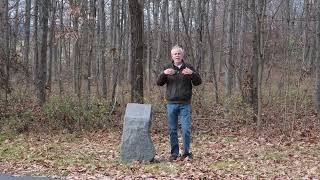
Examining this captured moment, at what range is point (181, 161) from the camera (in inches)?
360

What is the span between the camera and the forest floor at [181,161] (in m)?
8.20

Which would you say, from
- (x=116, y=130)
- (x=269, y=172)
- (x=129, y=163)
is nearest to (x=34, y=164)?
(x=129, y=163)

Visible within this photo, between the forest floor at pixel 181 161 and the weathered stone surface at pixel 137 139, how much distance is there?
0.17 metres

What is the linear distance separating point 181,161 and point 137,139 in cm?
88

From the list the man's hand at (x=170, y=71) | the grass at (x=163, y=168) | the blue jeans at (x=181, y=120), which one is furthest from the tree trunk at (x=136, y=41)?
the grass at (x=163, y=168)

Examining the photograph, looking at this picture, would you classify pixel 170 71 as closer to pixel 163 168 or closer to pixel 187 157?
pixel 187 157

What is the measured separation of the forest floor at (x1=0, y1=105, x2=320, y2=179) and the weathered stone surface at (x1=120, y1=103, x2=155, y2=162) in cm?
17

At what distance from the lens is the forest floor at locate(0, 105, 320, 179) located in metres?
8.20

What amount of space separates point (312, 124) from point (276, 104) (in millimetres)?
3305

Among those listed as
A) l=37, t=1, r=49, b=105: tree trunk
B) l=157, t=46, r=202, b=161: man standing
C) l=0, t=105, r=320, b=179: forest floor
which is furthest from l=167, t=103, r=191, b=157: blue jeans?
l=37, t=1, r=49, b=105: tree trunk

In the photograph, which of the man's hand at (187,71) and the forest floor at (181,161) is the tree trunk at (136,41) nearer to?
the forest floor at (181,161)

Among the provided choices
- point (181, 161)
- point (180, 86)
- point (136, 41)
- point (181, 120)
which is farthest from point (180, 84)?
point (136, 41)

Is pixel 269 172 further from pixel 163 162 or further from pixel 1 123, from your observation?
pixel 1 123

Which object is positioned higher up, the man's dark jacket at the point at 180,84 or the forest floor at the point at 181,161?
the man's dark jacket at the point at 180,84
